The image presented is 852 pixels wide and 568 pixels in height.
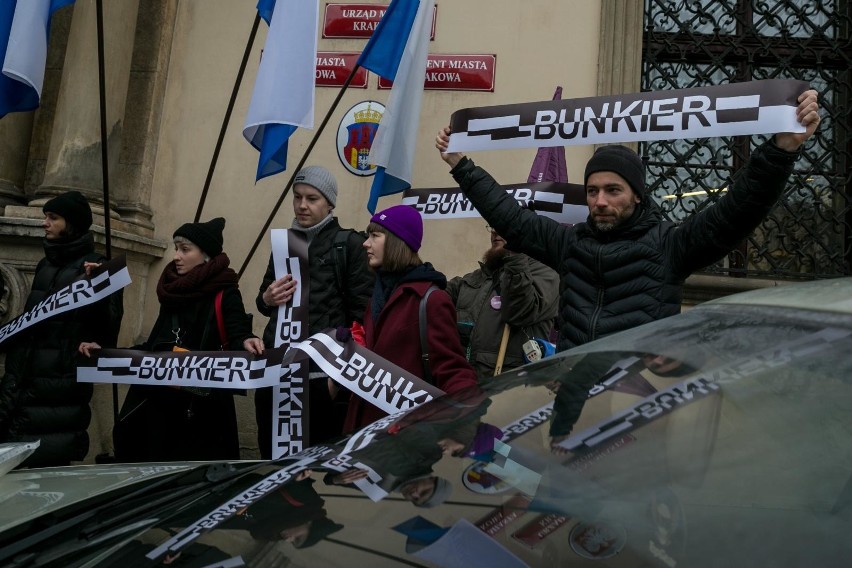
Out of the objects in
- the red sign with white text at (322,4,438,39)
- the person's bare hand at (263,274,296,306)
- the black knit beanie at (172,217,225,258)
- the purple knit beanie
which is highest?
the red sign with white text at (322,4,438,39)

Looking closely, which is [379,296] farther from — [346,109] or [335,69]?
[335,69]

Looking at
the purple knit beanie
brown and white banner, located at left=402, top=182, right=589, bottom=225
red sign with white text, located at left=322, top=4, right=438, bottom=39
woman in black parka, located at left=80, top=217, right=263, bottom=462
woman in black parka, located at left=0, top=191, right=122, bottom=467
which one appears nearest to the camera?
the purple knit beanie

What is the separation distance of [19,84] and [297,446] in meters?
2.69

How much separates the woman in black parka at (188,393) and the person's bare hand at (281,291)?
248 mm

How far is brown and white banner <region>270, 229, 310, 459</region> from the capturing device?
13.6 feet

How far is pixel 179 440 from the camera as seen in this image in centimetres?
445

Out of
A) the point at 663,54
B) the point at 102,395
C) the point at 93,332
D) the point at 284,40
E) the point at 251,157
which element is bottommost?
the point at 102,395

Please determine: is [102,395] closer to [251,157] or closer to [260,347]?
[251,157]

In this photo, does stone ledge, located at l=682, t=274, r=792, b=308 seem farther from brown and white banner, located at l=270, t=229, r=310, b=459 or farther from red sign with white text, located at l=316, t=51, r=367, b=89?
brown and white banner, located at l=270, t=229, r=310, b=459

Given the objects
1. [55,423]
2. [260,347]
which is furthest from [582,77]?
[55,423]

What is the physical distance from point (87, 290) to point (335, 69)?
3.40 metres

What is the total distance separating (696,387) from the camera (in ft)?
4.83

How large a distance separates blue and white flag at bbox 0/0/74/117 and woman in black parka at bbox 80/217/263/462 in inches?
49.8

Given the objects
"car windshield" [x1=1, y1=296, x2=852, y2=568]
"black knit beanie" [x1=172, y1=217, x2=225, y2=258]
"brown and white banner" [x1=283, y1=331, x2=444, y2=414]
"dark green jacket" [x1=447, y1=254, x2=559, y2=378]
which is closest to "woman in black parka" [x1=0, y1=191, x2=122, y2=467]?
"black knit beanie" [x1=172, y1=217, x2=225, y2=258]
